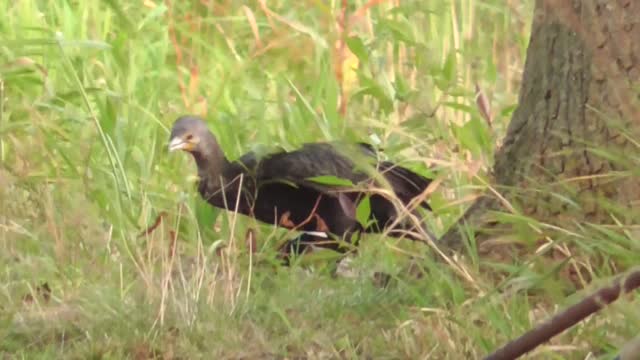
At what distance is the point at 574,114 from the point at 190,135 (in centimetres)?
170

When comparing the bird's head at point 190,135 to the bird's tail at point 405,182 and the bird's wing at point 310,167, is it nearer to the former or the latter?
the bird's wing at point 310,167

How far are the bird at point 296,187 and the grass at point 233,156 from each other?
82mm

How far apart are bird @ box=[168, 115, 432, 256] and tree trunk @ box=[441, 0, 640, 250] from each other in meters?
0.74

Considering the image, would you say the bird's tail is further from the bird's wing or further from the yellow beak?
the yellow beak

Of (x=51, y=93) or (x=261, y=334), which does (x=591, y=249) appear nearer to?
(x=261, y=334)

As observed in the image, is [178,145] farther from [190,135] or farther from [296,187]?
[296,187]

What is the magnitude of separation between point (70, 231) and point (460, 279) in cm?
127

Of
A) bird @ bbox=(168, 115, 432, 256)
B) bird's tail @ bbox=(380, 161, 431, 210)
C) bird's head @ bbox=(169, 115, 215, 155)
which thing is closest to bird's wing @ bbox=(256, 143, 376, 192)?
bird @ bbox=(168, 115, 432, 256)

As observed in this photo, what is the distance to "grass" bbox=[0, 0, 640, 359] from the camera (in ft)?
12.1

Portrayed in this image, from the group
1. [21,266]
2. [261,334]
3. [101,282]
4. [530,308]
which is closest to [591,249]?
[530,308]

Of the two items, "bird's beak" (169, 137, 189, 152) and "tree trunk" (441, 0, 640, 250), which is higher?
"tree trunk" (441, 0, 640, 250)

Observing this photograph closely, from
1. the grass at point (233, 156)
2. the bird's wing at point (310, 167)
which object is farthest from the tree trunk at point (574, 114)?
the bird's wing at point (310, 167)

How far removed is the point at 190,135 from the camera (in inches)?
210

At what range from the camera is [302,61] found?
6090mm
